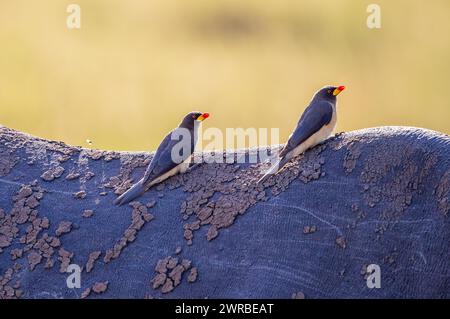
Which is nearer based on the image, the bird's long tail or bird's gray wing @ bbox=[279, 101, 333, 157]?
bird's gray wing @ bbox=[279, 101, 333, 157]

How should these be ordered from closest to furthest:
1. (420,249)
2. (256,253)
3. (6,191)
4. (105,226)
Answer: (420,249)
(256,253)
(105,226)
(6,191)

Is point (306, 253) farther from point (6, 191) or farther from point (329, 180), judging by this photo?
point (6, 191)

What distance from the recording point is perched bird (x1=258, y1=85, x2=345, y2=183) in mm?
6180

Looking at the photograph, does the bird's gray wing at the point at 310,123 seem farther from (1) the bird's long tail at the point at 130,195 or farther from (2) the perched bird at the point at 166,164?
(1) the bird's long tail at the point at 130,195

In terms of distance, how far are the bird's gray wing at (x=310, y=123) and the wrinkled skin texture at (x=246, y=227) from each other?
139 millimetres

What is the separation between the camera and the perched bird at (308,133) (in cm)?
618

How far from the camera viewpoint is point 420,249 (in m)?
5.33

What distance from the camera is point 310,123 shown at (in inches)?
249

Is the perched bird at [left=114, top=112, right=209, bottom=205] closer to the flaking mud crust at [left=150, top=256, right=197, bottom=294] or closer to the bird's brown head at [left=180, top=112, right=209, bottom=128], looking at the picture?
the bird's brown head at [left=180, top=112, right=209, bottom=128]

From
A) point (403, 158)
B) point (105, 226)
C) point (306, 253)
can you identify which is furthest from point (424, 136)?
point (105, 226)

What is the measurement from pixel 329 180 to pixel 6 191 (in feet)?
8.87

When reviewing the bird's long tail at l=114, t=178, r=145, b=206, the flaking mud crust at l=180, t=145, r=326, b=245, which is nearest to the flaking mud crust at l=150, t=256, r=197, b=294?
the flaking mud crust at l=180, t=145, r=326, b=245
